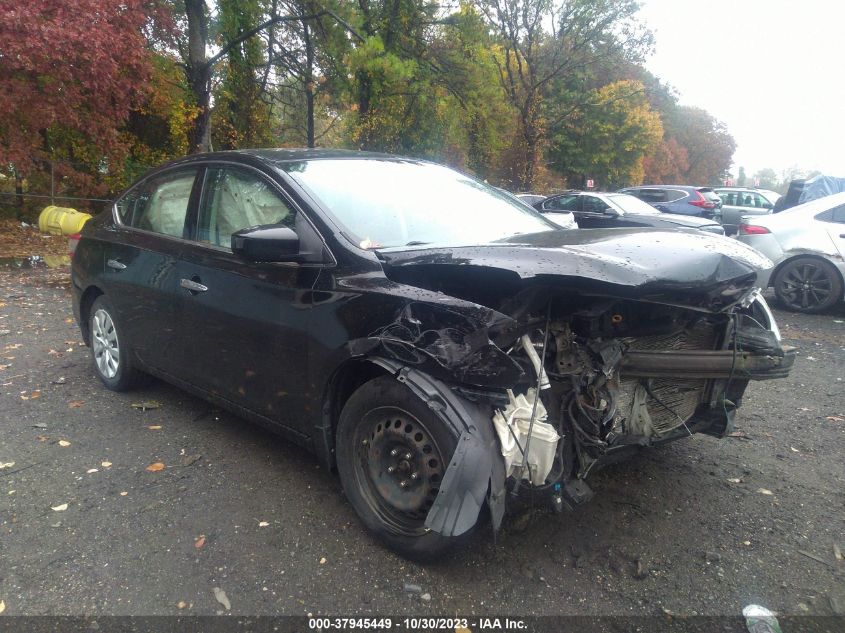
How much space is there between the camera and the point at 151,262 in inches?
162

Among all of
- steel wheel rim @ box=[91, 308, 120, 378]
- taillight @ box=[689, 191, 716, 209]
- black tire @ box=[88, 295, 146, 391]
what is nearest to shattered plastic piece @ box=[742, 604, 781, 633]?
black tire @ box=[88, 295, 146, 391]

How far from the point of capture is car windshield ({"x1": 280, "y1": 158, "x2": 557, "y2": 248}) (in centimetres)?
327

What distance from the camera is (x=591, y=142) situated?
38344 mm

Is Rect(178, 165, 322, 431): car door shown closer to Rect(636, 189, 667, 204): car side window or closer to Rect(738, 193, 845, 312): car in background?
Rect(738, 193, 845, 312): car in background

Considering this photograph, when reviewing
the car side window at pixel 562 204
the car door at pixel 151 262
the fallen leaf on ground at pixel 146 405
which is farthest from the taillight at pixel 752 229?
the fallen leaf on ground at pixel 146 405

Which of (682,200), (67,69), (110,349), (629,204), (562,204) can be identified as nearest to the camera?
(110,349)

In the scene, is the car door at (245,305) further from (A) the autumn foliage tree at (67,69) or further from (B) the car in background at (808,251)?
(A) the autumn foliage tree at (67,69)

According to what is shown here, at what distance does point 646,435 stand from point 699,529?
0.56 metres

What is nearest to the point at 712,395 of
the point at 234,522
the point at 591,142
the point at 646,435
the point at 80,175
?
the point at 646,435

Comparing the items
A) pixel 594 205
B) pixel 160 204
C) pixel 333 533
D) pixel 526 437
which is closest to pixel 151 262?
pixel 160 204

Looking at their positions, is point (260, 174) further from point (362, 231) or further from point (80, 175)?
point (80, 175)

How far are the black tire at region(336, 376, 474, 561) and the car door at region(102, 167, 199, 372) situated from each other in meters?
1.60

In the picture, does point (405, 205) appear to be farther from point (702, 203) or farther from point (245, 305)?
point (702, 203)

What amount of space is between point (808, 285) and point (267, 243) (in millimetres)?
7717
